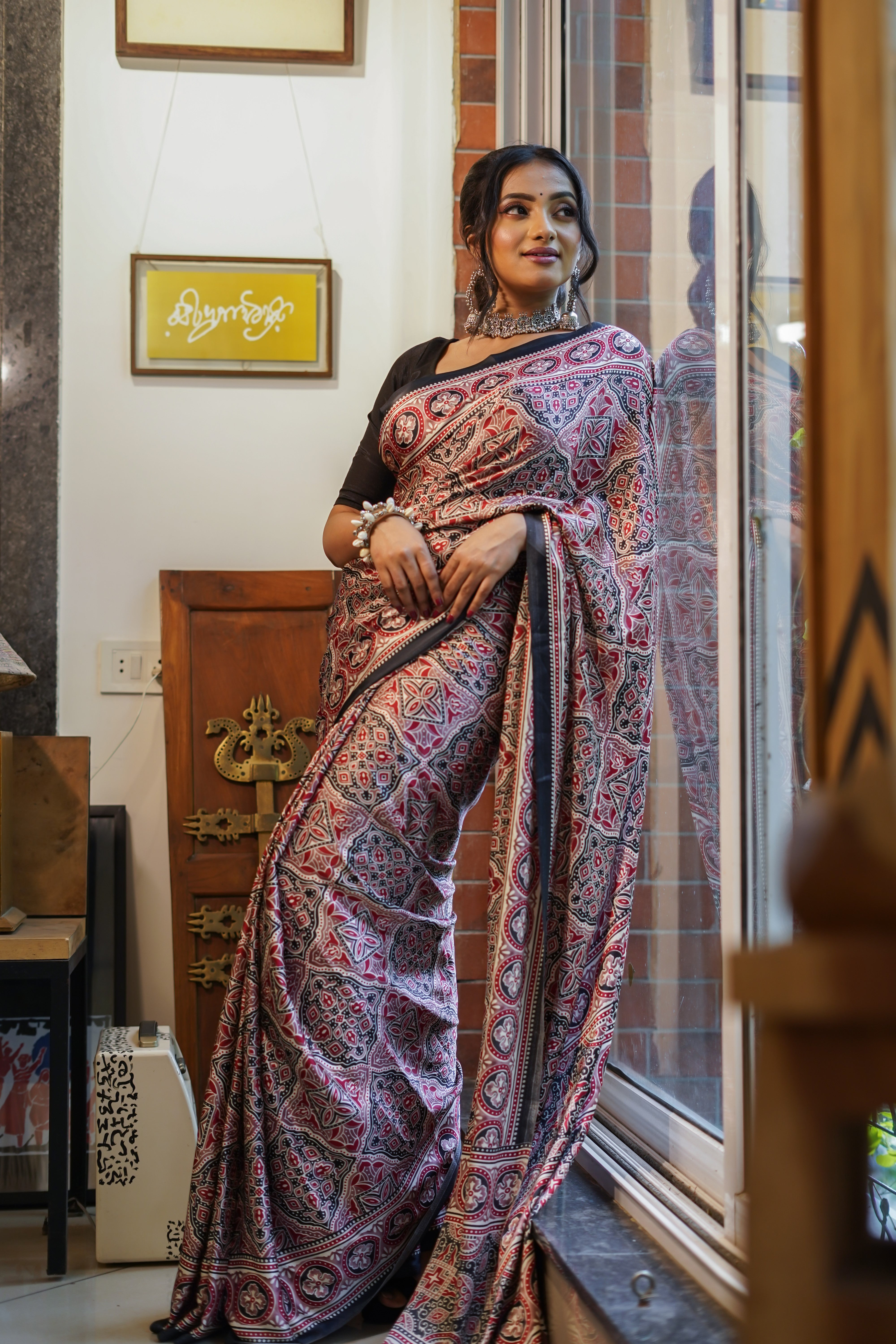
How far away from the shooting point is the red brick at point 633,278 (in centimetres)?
198

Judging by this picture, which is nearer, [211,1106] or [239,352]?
[211,1106]

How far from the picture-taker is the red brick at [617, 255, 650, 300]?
1.98 metres

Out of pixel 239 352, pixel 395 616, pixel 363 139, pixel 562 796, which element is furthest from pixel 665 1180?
pixel 363 139

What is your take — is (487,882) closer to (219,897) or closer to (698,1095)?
(219,897)

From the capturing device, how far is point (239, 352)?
265 centimetres

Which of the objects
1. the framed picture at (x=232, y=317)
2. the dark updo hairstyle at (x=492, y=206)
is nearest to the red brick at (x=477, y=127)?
the framed picture at (x=232, y=317)

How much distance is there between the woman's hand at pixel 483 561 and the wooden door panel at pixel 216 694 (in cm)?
90

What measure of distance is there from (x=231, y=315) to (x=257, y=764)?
39.2 inches

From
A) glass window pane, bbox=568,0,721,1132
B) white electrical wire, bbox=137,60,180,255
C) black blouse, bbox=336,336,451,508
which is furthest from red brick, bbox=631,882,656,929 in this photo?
white electrical wire, bbox=137,60,180,255

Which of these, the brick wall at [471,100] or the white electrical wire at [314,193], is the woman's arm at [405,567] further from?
the white electrical wire at [314,193]

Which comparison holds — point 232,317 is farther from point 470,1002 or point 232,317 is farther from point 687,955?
point 687,955

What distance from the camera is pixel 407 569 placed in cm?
170

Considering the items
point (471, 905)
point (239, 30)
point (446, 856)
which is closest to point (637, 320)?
point (446, 856)

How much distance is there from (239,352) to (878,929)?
243cm
